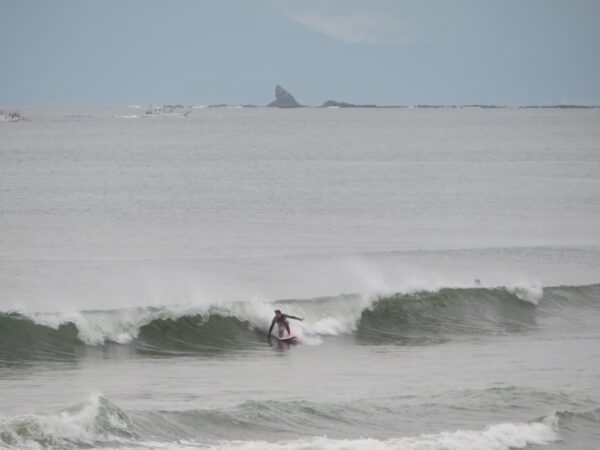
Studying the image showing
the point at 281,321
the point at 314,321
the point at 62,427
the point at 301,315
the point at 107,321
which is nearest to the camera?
the point at 62,427

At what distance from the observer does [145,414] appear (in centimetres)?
1772

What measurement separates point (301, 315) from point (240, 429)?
38.0ft

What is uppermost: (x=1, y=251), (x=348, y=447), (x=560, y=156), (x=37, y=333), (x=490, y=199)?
(x=560, y=156)

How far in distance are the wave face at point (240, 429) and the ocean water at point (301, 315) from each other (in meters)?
0.03

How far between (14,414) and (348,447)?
526 centimetres

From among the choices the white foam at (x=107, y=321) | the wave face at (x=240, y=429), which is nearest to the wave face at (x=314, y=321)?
the white foam at (x=107, y=321)

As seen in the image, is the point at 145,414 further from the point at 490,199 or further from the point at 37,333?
the point at 490,199

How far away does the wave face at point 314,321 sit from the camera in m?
26.2

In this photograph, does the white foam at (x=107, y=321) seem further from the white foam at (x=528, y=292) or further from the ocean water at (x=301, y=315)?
the white foam at (x=528, y=292)

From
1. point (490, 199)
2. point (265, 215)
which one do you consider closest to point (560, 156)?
point (490, 199)

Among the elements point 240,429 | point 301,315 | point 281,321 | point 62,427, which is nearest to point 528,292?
point 301,315

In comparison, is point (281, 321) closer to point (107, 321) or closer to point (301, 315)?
point (301, 315)

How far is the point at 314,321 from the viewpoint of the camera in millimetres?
28984

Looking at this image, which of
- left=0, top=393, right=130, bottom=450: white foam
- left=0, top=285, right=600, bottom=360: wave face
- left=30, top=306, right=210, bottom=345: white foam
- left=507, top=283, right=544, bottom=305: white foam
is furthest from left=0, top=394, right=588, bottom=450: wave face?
left=507, top=283, right=544, bottom=305: white foam
